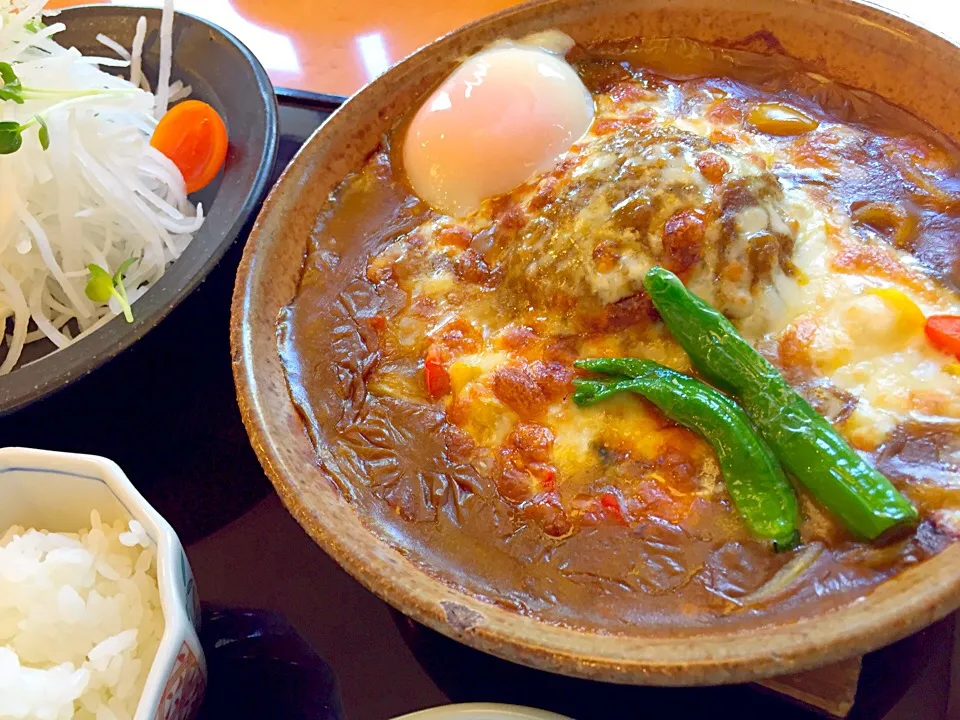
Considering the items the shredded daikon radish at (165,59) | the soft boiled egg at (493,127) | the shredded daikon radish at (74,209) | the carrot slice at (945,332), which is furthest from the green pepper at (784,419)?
the shredded daikon radish at (165,59)

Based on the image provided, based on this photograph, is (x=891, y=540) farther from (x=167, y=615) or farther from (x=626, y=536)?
(x=167, y=615)

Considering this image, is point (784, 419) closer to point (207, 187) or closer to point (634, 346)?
point (634, 346)

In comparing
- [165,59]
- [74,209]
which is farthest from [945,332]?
[165,59]

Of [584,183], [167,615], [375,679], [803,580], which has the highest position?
[584,183]

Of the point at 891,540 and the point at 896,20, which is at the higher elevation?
the point at 896,20

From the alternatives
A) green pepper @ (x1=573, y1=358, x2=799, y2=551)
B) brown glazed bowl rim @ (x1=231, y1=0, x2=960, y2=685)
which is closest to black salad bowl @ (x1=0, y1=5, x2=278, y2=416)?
brown glazed bowl rim @ (x1=231, y1=0, x2=960, y2=685)

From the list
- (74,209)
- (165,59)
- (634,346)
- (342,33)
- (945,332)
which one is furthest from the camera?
(342,33)

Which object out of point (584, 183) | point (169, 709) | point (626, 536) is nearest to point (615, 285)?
point (584, 183)
